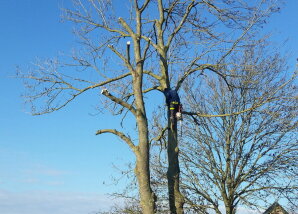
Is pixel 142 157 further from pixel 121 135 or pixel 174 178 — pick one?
pixel 174 178

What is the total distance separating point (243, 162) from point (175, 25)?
260 inches

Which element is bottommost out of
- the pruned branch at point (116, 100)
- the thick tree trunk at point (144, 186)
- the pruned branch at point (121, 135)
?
the thick tree trunk at point (144, 186)

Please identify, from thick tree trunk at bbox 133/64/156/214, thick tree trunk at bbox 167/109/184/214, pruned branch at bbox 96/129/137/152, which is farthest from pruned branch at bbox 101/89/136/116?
thick tree trunk at bbox 167/109/184/214

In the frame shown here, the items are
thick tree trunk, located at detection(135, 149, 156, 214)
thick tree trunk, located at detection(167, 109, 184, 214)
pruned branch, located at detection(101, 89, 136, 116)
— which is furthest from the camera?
thick tree trunk, located at detection(167, 109, 184, 214)

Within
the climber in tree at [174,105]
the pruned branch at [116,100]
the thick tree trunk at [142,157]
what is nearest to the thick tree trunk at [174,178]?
the climber in tree at [174,105]

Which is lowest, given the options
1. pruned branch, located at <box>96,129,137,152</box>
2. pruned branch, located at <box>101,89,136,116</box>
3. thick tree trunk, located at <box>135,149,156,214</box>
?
thick tree trunk, located at <box>135,149,156,214</box>

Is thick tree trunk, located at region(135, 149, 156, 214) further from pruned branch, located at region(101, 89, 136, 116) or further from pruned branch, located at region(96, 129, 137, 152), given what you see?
pruned branch, located at region(101, 89, 136, 116)

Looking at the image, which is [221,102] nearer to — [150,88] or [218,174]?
[218,174]

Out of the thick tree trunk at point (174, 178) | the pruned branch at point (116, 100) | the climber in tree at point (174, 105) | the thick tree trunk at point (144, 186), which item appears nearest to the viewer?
the thick tree trunk at point (144, 186)

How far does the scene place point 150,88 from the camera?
29.3 feet

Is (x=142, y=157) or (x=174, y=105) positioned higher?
(x=174, y=105)

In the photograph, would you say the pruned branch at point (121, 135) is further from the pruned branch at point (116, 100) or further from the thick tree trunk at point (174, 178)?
the thick tree trunk at point (174, 178)

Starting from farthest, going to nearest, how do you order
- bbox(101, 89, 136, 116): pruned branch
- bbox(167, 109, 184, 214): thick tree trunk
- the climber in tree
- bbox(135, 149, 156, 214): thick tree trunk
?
bbox(167, 109, 184, 214): thick tree trunk
the climber in tree
bbox(101, 89, 136, 116): pruned branch
bbox(135, 149, 156, 214): thick tree trunk

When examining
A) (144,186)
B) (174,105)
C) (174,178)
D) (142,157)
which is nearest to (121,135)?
(142,157)
